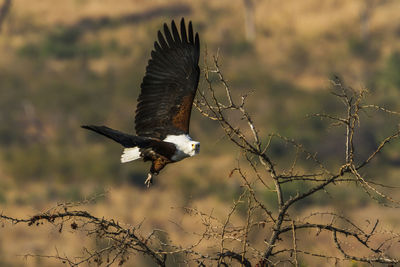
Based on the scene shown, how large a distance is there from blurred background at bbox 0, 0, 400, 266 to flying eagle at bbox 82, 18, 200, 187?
15328mm

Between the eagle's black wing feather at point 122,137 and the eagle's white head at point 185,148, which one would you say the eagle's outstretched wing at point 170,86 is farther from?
the eagle's black wing feather at point 122,137

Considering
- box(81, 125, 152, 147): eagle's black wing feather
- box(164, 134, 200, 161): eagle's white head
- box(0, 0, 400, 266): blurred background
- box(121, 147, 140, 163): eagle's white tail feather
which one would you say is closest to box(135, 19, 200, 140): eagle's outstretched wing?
box(164, 134, 200, 161): eagle's white head

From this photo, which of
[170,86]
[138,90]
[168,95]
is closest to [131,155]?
[168,95]

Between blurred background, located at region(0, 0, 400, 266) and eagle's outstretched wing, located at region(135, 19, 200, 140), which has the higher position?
blurred background, located at region(0, 0, 400, 266)

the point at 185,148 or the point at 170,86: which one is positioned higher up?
the point at 170,86

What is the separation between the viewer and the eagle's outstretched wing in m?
8.85

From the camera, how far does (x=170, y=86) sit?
29.5 feet

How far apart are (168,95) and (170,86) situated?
0.11m

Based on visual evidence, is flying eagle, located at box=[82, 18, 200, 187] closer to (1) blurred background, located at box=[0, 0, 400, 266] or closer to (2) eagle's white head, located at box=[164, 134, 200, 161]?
(2) eagle's white head, located at box=[164, 134, 200, 161]

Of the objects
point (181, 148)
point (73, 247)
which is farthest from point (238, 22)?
point (181, 148)

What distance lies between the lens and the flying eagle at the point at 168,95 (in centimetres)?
872

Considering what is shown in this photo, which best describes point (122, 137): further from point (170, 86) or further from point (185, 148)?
point (170, 86)

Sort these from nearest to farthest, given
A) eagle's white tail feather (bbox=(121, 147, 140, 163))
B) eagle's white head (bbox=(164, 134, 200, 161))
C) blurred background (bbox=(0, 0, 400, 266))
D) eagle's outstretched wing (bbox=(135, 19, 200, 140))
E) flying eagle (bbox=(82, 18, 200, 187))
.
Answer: eagle's white head (bbox=(164, 134, 200, 161)) < eagle's white tail feather (bbox=(121, 147, 140, 163)) < flying eagle (bbox=(82, 18, 200, 187)) < eagle's outstretched wing (bbox=(135, 19, 200, 140)) < blurred background (bbox=(0, 0, 400, 266))

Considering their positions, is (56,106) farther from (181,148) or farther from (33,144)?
(181,148)
